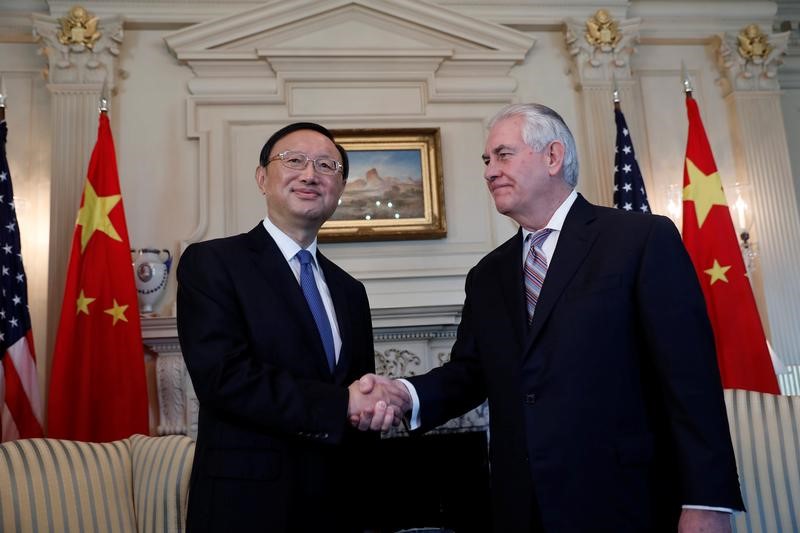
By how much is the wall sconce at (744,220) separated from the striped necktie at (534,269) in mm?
3472

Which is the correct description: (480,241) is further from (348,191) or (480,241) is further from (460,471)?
(460,471)

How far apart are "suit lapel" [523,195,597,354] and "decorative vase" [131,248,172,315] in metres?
3.05

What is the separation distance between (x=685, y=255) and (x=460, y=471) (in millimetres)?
3111

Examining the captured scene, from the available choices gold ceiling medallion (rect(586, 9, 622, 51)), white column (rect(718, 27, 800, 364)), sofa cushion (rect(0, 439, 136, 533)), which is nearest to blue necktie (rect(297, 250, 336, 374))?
sofa cushion (rect(0, 439, 136, 533))

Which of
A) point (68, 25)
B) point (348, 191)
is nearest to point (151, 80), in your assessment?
point (68, 25)

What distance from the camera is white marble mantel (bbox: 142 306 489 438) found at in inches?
168

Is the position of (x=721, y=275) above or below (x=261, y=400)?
above

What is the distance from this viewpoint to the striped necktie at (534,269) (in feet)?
6.45

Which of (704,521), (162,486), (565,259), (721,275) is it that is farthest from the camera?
(721,275)

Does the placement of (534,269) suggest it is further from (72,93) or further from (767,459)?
(72,93)

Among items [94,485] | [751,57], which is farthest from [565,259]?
[751,57]

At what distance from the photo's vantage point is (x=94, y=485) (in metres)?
2.67

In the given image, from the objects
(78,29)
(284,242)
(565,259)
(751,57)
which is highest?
(78,29)

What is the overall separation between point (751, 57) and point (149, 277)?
463cm
